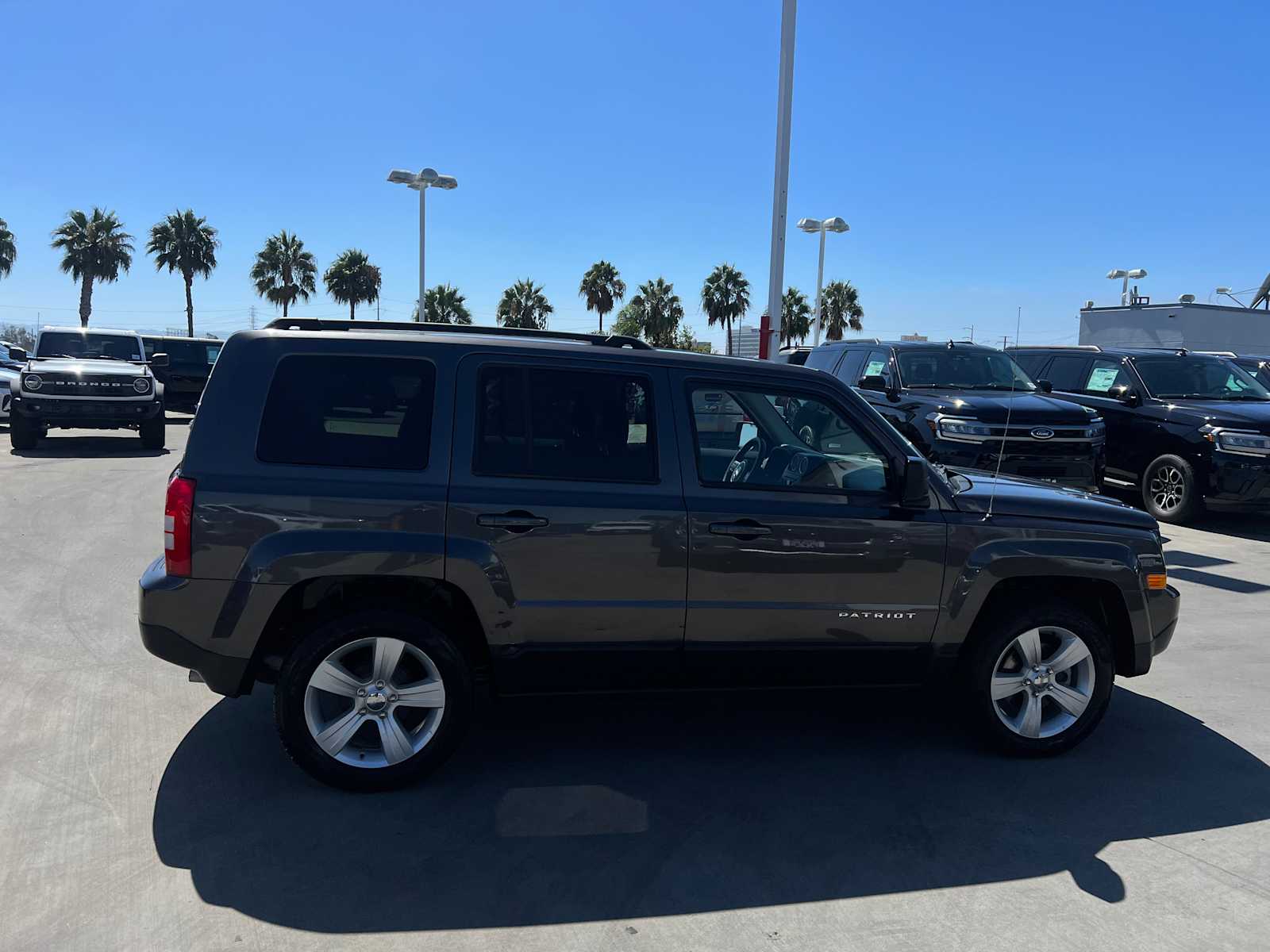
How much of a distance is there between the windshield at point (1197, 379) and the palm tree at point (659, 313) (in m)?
50.7

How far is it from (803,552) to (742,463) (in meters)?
0.48

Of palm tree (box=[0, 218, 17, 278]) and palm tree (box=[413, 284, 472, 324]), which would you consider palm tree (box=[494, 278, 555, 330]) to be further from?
palm tree (box=[0, 218, 17, 278])

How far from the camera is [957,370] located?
10.8 metres

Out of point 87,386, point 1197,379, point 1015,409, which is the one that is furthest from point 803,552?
point 87,386

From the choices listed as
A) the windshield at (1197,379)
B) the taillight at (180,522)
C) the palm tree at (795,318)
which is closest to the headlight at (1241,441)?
the windshield at (1197,379)

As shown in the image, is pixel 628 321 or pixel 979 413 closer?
pixel 979 413

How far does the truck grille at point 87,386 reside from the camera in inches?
569

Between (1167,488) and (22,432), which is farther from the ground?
(1167,488)

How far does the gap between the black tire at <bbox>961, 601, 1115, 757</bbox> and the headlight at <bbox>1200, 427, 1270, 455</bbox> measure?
287 inches

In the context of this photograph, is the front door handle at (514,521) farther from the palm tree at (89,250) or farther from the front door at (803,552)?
the palm tree at (89,250)

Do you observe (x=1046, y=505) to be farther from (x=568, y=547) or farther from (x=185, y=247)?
(x=185, y=247)

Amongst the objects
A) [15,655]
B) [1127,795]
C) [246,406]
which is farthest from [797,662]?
[15,655]

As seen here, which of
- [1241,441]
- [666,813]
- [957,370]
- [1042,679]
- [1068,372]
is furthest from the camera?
[1068,372]

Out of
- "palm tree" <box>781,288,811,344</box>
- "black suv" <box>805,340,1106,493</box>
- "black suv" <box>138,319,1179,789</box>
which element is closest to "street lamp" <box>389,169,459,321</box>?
"black suv" <box>805,340,1106,493</box>
